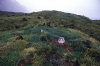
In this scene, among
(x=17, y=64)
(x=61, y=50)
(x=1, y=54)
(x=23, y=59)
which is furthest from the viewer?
(x=61, y=50)

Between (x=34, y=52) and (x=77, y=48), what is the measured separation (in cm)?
466

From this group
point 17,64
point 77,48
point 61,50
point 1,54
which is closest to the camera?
point 17,64

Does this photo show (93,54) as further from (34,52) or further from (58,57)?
(34,52)

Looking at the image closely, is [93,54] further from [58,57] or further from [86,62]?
[58,57]

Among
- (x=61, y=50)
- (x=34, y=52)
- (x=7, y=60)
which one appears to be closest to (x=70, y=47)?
(x=61, y=50)

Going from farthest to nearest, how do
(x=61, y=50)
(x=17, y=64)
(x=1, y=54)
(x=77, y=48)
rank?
(x=77, y=48)
(x=61, y=50)
(x=1, y=54)
(x=17, y=64)

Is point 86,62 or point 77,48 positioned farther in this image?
point 77,48

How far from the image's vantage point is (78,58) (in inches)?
457

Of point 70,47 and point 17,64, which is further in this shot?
point 70,47

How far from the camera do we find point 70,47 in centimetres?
1402

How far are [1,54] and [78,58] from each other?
6362 mm

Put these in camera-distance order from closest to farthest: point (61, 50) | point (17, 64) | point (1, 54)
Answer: point (17, 64)
point (1, 54)
point (61, 50)

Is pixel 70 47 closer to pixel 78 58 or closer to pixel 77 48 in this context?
pixel 77 48

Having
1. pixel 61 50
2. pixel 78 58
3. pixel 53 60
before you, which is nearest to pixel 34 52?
pixel 53 60
